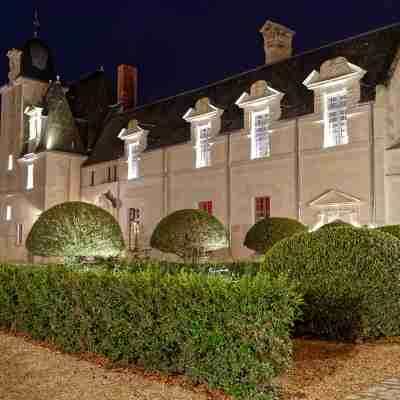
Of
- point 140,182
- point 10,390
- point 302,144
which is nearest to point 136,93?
point 140,182

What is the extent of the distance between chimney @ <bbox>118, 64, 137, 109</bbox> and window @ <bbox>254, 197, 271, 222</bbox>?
677 inches

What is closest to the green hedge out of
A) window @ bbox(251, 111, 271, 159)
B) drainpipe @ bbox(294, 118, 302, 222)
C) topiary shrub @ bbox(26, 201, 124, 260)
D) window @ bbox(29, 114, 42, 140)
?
topiary shrub @ bbox(26, 201, 124, 260)

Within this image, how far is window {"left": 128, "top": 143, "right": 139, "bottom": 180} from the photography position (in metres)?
31.2

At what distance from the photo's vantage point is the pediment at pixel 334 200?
67.2ft

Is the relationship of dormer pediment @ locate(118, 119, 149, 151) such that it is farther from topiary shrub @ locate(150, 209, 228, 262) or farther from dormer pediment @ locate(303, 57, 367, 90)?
dormer pediment @ locate(303, 57, 367, 90)

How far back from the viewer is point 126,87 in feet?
127

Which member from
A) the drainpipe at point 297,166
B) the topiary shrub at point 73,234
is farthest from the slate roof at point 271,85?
the topiary shrub at point 73,234

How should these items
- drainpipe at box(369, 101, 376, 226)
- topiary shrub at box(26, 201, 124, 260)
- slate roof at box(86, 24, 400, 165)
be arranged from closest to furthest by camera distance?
topiary shrub at box(26, 201, 124, 260) → drainpipe at box(369, 101, 376, 226) → slate roof at box(86, 24, 400, 165)

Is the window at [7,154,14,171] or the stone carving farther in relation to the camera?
the window at [7,154,14,171]

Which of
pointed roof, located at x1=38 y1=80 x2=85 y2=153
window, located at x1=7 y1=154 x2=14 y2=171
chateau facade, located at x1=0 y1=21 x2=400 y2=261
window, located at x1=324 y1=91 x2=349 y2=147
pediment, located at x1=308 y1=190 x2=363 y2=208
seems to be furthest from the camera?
window, located at x1=7 y1=154 x2=14 y2=171

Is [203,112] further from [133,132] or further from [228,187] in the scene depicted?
[133,132]

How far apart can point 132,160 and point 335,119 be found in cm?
1342

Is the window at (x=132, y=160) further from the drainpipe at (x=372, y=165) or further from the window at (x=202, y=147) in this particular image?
the drainpipe at (x=372, y=165)

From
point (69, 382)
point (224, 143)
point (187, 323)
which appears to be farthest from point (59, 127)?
point (187, 323)
